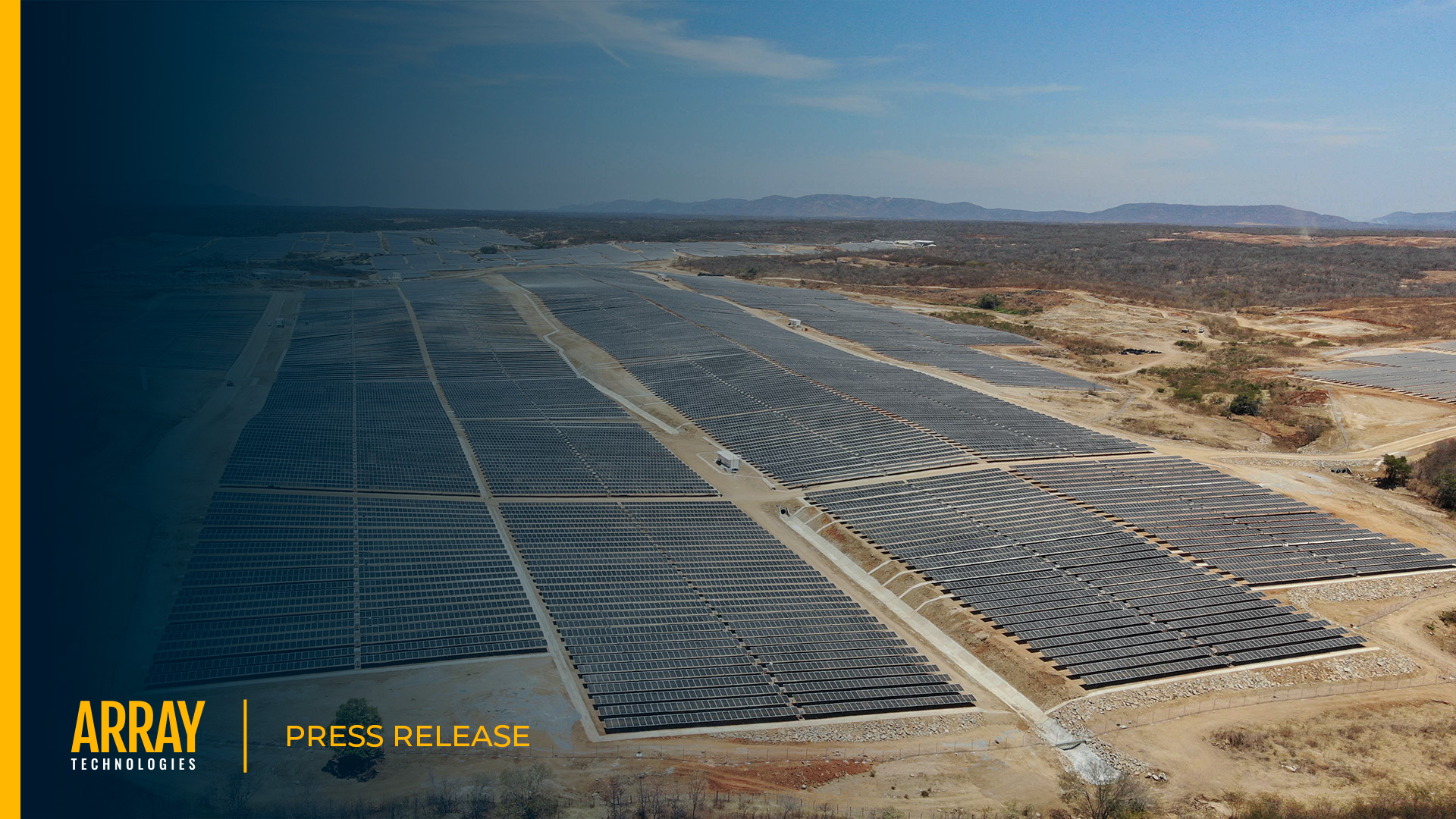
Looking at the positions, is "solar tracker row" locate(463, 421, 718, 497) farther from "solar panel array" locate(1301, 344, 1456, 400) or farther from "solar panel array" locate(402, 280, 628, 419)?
"solar panel array" locate(1301, 344, 1456, 400)

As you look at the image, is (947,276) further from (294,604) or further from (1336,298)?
(294,604)

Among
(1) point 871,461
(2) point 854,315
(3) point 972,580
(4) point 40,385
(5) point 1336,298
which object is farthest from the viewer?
(5) point 1336,298

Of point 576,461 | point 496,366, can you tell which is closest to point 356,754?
point 576,461

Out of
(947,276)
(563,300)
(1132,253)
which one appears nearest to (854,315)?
(563,300)

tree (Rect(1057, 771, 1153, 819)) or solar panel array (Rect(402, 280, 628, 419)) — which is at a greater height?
solar panel array (Rect(402, 280, 628, 419))

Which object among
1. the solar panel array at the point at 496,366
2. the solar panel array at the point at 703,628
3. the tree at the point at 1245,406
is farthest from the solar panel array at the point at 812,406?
the tree at the point at 1245,406

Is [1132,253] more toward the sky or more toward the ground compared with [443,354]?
more toward the sky

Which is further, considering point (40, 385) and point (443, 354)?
point (443, 354)

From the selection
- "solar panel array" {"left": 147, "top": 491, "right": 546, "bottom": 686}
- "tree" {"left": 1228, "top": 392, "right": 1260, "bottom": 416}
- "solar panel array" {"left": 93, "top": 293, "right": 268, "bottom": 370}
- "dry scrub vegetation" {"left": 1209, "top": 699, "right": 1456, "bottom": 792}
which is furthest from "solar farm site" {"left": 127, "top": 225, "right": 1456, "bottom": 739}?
"tree" {"left": 1228, "top": 392, "right": 1260, "bottom": 416}
